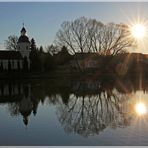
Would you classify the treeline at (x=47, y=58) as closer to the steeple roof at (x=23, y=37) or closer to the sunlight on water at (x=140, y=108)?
the steeple roof at (x=23, y=37)

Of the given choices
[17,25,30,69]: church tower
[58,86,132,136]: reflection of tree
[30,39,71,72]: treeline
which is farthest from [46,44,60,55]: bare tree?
Answer: [58,86,132,136]: reflection of tree

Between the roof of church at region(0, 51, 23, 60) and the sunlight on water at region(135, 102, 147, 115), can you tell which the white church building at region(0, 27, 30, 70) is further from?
the sunlight on water at region(135, 102, 147, 115)

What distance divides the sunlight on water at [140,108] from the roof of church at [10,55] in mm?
26606

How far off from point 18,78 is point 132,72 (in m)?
11.5

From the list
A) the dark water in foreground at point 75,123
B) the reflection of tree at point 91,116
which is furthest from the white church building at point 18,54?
the reflection of tree at point 91,116

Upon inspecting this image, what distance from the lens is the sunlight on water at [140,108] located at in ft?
33.2

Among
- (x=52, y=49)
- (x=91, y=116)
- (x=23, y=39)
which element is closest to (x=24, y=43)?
(x=23, y=39)

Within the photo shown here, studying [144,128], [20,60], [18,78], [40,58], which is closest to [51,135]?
[144,128]

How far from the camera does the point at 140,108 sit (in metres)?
10.9

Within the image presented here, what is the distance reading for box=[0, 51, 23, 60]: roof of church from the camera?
37.2m

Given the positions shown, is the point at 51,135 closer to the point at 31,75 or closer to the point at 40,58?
the point at 31,75

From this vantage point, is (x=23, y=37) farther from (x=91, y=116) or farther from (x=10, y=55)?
(x=91, y=116)

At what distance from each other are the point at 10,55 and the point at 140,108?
2836cm

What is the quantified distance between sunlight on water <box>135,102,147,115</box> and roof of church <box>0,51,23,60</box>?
26.6 meters
